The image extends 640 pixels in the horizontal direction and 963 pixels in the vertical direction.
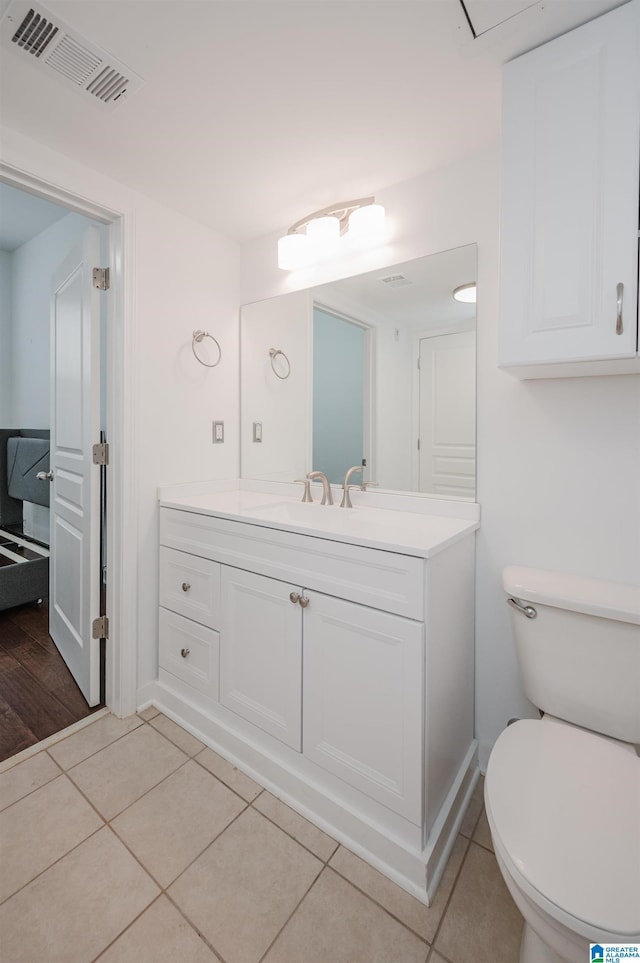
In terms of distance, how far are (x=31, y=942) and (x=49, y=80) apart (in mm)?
2278

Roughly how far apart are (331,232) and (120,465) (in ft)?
4.30

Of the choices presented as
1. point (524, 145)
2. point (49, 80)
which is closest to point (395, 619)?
point (524, 145)

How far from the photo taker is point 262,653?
1.55 m

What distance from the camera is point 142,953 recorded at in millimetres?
1023

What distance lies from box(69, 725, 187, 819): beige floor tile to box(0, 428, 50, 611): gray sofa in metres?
1.52

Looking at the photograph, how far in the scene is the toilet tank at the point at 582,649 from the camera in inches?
44.1

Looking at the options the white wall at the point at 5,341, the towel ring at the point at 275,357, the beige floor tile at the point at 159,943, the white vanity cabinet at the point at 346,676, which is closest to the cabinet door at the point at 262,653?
the white vanity cabinet at the point at 346,676

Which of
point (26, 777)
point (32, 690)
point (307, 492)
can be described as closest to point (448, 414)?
point (307, 492)

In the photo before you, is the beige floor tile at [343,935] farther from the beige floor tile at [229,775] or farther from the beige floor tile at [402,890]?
the beige floor tile at [229,775]

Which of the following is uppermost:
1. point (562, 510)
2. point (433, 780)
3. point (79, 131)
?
point (79, 131)

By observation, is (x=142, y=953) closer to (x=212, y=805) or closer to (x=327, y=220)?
(x=212, y=805)

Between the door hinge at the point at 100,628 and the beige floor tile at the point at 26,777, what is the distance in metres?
0.45

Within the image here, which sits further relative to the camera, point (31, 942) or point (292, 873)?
point (292, 873)

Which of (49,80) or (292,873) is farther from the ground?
(49,80)
